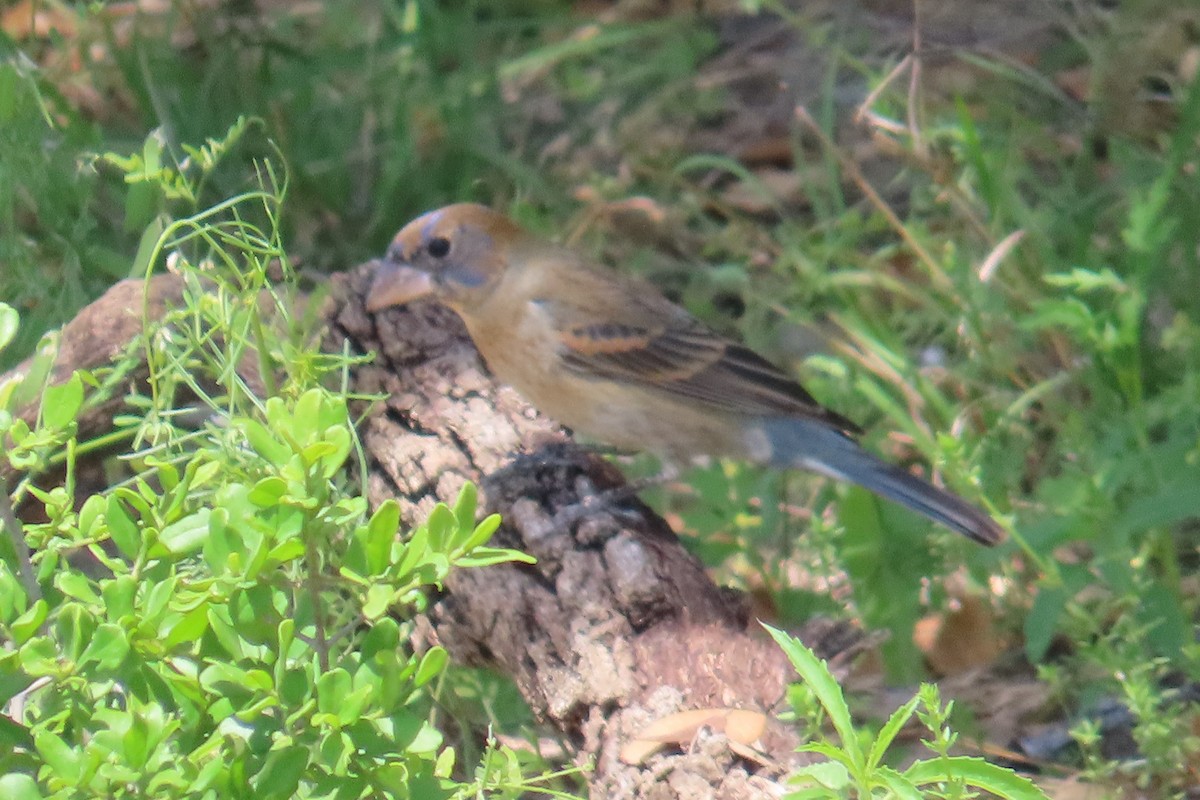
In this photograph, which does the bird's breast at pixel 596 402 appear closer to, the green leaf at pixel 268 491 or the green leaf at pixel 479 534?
the green leaf at pixel 479 534

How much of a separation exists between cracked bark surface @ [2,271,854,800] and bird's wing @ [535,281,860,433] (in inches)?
10.9

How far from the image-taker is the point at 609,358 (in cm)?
416

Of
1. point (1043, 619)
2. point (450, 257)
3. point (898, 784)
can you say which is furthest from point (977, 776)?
point (450, 257)

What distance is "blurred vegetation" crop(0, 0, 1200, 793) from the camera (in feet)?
11.9

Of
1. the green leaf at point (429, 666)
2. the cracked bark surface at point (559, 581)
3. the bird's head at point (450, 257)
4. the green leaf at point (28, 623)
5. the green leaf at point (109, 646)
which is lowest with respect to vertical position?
the cracked bark surface at point (559, 581)

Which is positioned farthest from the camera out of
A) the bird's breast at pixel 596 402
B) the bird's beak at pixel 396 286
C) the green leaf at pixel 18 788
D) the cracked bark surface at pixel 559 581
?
the bird's breast at pixel 596 402

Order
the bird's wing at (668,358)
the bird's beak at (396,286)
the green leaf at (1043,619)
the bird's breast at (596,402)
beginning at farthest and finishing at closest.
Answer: the bird's wing at (668,358) → the bird's breast at (596,402) → the bird's beak at (396,286) → the green leaf at (1043,619)

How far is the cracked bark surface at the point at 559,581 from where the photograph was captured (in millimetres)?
2555

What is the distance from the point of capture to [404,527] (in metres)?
3.36

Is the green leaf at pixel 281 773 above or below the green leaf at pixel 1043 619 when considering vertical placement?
above

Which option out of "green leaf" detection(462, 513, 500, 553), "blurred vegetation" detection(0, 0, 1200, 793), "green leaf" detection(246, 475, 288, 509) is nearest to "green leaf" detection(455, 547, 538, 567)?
"green leaf" detection(462, 513, 500, 553)

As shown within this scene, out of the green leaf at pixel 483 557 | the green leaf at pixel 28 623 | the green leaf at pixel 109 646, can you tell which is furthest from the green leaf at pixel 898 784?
the green leaf at pixel 28 623

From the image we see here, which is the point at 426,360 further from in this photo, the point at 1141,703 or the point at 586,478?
the point at 1141,703

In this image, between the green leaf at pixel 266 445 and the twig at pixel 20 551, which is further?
the twig at pixel 20 551
